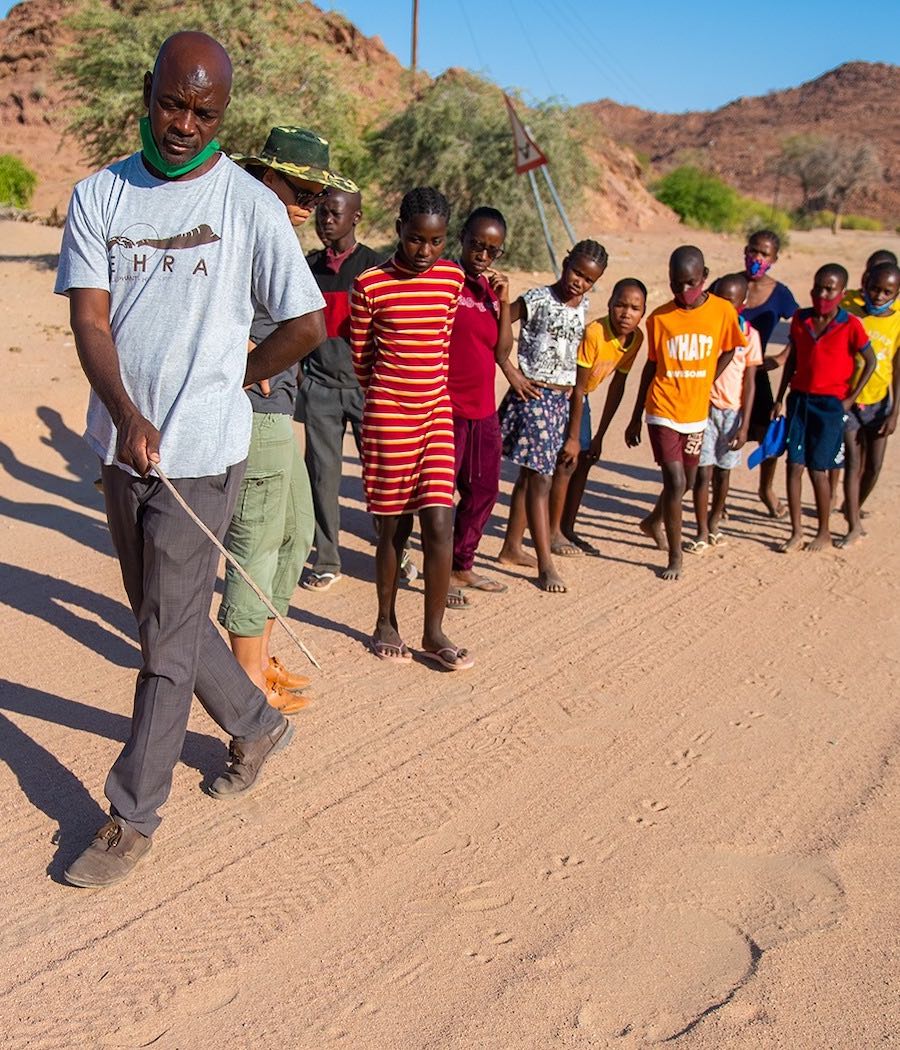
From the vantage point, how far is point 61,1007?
9.46ft

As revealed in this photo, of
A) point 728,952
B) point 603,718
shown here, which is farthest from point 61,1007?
point 603,718

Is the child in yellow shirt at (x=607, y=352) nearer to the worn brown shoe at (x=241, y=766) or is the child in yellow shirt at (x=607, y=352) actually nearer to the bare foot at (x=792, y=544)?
the bare foot at (x=792, y=544)

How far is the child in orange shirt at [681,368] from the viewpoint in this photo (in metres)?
6.55

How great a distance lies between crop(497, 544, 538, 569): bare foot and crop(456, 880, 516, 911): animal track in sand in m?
3.33

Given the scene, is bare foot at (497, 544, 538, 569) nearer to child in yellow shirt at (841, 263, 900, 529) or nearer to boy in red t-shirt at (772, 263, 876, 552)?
boy in red t-shirt at (772, 263, 876, 552)

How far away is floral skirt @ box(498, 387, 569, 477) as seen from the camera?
20.8ft

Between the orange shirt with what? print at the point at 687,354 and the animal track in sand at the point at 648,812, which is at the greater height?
the orange shirt with what? print at the point at 687,354

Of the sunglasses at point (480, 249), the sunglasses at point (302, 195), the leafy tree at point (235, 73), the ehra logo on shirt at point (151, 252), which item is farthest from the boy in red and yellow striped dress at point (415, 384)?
the leafy tree at point (235, 73)

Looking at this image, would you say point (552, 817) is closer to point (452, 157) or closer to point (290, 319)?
point (290, 319)

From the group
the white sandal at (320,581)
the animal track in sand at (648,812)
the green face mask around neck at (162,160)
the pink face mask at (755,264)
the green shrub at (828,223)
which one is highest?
the green face mask around neck at (162,160)

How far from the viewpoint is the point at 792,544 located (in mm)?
7266

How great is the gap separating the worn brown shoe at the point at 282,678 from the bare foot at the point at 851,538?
4015 millimetres

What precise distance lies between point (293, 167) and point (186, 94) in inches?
47.0

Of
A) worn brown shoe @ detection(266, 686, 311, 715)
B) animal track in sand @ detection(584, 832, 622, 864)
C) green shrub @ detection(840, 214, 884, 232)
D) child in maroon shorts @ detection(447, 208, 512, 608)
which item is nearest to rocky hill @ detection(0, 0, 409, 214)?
green shrub @ detection(840, 214, 884, 232)
